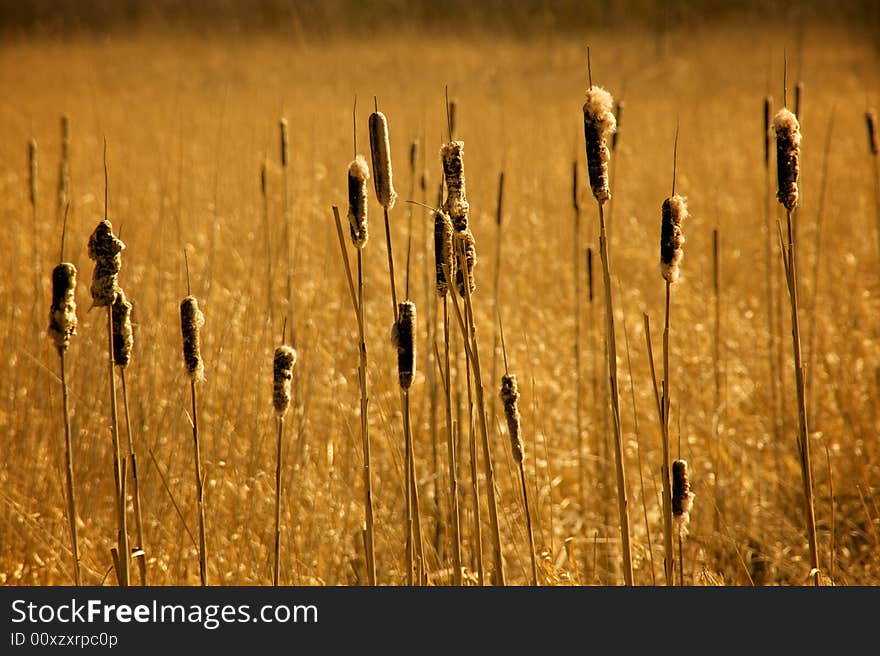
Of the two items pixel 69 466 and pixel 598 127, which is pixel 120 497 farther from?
pixel 598 127

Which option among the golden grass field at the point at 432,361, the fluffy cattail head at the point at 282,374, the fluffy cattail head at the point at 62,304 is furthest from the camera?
the golden grass field at the point at 432,361

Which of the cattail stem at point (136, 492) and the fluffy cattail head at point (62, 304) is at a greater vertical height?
the fluffy cattail head at point (62, 304)

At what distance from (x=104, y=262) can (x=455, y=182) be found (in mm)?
348

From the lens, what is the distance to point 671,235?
0.91 meters

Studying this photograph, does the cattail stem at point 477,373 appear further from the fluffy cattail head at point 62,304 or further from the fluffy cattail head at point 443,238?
the fluffy cattail head at point 62,304

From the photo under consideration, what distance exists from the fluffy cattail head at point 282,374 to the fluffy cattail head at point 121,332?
151 mm

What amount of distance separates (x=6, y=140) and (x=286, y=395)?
13.7ft

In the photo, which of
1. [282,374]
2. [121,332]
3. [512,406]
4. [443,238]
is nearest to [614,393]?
[512,406]

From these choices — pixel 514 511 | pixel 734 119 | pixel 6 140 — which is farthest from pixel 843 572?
pixel 6 140

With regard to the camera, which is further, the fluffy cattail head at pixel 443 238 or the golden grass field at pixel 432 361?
the golden grass field at pixel 432 361

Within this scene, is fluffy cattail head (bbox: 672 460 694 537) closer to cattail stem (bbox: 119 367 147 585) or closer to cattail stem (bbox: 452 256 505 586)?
cattail stem (bbox: 452 256 505 586)

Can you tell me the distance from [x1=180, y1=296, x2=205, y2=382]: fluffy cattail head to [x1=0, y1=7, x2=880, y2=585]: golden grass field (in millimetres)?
144

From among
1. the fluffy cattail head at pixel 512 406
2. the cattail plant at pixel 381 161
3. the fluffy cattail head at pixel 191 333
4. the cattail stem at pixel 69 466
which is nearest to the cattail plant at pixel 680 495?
the fluffy cattail head at pixel 512 406

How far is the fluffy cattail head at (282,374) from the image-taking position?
0.92 meters
